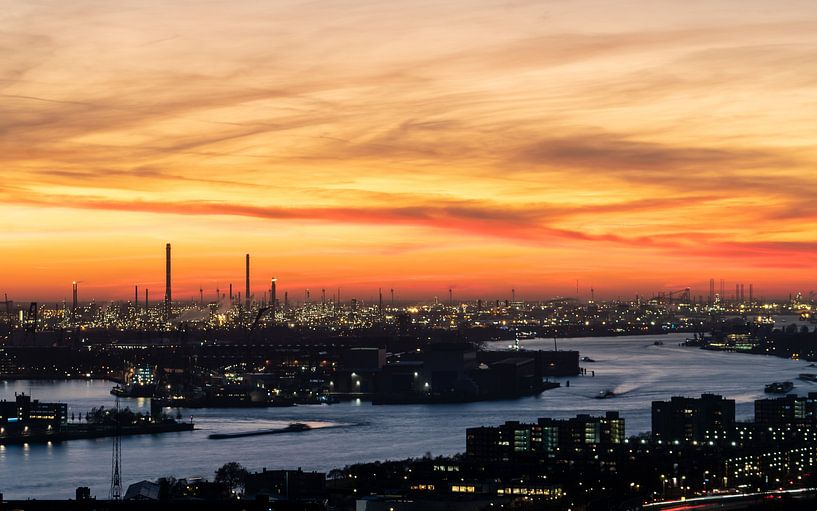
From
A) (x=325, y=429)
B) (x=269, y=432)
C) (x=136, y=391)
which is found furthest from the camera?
(x=136, y=391)

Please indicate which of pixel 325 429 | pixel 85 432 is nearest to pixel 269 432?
pixel 325 429

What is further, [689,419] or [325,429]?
[325,429]

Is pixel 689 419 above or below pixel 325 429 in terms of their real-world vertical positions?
above

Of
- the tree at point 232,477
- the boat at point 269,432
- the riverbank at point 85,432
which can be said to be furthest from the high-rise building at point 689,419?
the riverbank at point 85,432

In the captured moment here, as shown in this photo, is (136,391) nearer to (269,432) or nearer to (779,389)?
(269,432)

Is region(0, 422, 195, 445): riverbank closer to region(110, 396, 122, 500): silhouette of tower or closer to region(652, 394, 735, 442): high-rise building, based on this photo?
region(110, 396, 122, 500): silhouette of tower

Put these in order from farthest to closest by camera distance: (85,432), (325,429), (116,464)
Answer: (325,429), (85,432), (116,464)

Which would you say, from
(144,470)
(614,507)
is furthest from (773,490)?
(144,470)

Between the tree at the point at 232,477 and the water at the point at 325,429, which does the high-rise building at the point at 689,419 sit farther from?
the tree at the point at 232,477
